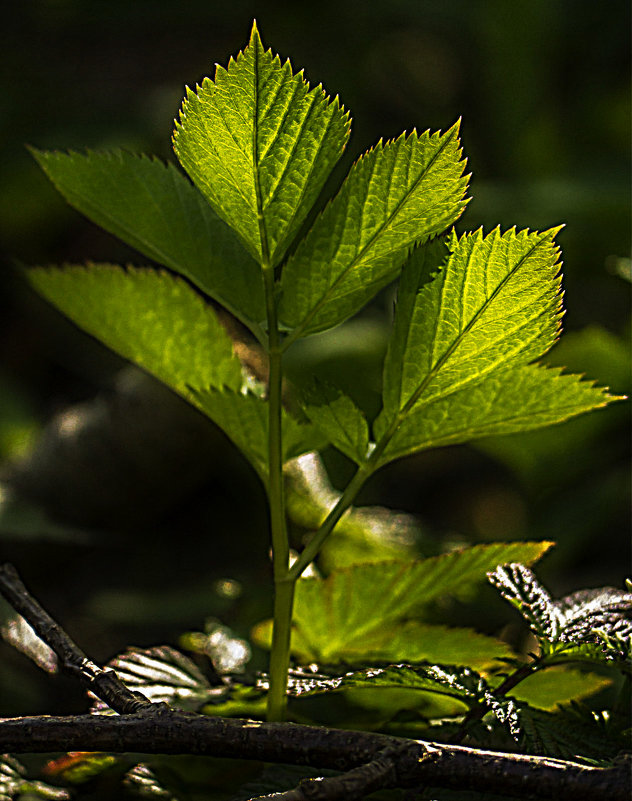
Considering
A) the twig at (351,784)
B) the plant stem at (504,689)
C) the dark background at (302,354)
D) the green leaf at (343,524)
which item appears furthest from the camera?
the dark background at (302,354)

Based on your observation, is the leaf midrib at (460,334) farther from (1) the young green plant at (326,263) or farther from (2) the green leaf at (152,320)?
(2) the green leaf at (152,320)

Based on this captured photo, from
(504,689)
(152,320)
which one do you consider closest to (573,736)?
(504,689)

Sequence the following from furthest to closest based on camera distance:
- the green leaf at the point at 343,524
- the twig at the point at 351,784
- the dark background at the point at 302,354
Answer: the dark background at the point at 302,354
the green leaf at the point at 343,524
the twig at the point at 351,784

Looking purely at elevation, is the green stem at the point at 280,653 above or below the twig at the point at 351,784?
above

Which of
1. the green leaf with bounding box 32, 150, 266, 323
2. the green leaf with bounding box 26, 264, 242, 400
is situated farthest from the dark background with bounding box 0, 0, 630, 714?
the green leaf with bounding box 26, 264, 242, 400

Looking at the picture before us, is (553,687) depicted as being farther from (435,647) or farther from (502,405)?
(502,405)

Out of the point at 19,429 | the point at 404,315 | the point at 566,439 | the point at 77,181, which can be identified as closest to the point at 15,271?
the point at 19,429

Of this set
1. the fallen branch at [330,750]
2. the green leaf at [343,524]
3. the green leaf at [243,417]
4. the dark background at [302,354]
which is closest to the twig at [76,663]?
the fallen branch at [330,750]

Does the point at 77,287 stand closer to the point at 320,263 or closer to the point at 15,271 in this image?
the point at 320,263

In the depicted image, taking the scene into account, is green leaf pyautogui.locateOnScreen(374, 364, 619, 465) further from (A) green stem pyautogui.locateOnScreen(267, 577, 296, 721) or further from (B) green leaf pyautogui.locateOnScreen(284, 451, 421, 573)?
(B) green leaf pyautogui.locateOnScreen(284, 451, 421, 573)
